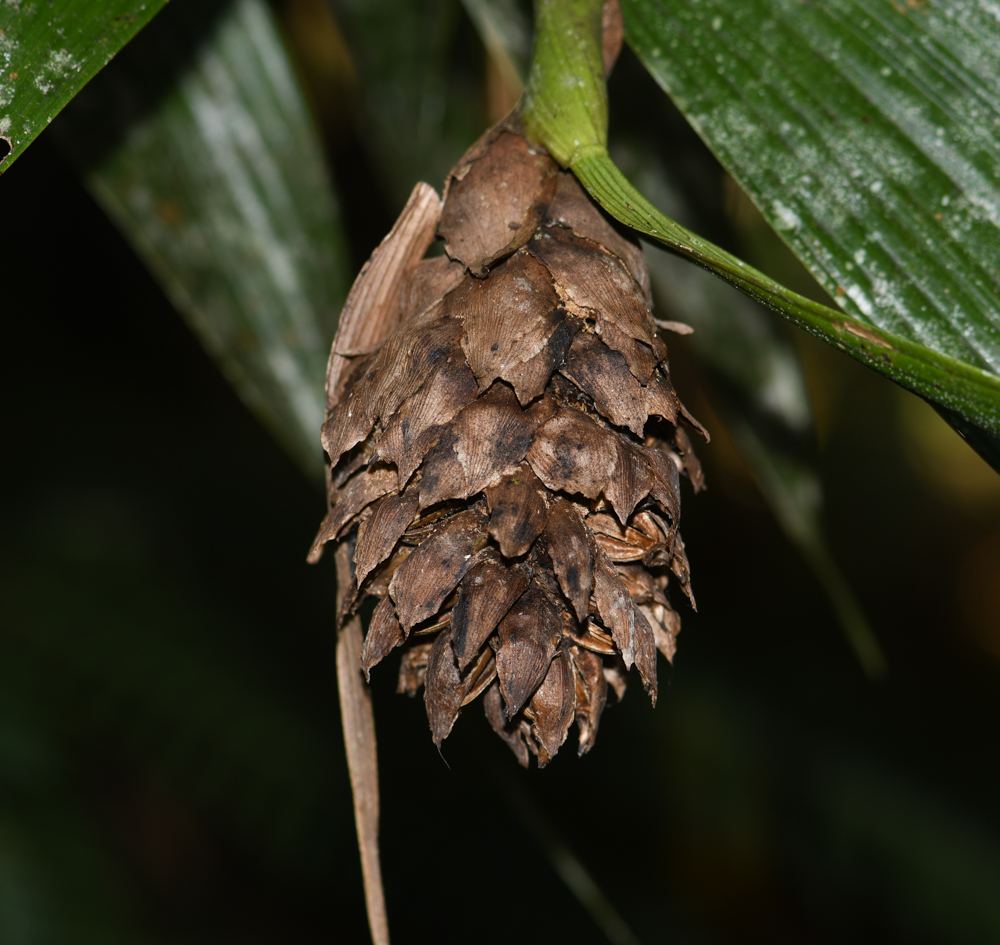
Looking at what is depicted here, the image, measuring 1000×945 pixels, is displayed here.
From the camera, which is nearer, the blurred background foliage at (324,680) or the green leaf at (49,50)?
the green leaf at (49,50)

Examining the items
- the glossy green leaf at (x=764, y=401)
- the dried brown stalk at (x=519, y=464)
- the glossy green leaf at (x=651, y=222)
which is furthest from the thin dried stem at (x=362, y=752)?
the glossy green leaf at (x=764, y=401)

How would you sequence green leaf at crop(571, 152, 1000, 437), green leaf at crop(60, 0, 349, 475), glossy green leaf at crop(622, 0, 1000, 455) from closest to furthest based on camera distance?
1. green leaf at crop(571, 152, 1000, 437)
2. glossy green leaf at crop(622, 0, 1000, 455)
3. green leaf at crop(60, 0, 349, 475)

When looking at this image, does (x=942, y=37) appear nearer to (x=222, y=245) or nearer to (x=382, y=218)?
(x=222, y=245)

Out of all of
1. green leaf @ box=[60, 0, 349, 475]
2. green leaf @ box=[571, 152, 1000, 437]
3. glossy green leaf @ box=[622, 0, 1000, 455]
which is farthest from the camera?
green leaf @ box=[60, 0, 349, 475]

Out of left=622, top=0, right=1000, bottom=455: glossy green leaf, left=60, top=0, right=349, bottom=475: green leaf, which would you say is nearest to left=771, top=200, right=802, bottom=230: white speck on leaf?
left=622, top=0, right=1000, bottom=455: glossy green leaf

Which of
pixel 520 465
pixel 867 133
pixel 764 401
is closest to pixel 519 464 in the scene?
pixel 520 465

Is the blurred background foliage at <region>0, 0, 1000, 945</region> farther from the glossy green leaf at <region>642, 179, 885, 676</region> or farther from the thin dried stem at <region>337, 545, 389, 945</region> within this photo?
the thin dried stem at <region>337, 545, 389, 945</region>

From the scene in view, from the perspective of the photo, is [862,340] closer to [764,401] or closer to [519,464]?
[519,464]

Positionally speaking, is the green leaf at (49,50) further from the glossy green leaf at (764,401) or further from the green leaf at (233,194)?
the glossy green leaf at (764,401)
